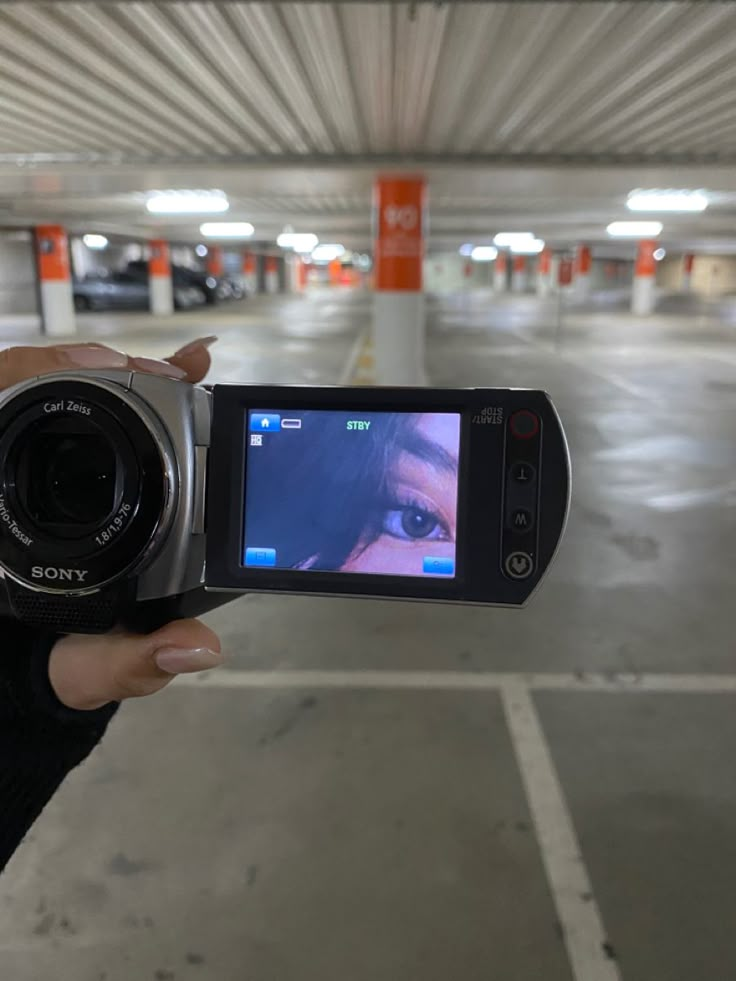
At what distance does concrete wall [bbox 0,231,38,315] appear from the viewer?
70.2ft

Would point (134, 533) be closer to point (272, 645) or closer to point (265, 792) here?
point (265, 792)

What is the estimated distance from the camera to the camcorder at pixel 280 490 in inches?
36.4

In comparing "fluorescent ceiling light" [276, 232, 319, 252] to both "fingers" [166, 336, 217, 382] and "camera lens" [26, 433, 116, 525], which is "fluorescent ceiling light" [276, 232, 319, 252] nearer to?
"fingers" [166, 336, 217, 382]

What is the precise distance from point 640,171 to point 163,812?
7.41 metres

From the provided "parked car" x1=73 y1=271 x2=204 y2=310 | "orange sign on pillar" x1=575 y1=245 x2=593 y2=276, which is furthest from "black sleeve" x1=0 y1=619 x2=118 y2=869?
"orange sign on pillar" x1=575 y1=245 x2=593 y2=276

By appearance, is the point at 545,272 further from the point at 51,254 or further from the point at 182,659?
the point at 182,659

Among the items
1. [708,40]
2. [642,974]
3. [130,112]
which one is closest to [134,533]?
[642,974]

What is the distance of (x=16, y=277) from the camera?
71.5ft

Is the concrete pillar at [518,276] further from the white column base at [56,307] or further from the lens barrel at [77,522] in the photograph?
the lens barrel at [77,522]

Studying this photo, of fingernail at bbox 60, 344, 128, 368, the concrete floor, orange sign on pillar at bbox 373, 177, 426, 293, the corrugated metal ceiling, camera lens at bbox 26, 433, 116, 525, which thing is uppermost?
the corrugated metal ceiling

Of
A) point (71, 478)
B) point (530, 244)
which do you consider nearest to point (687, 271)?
point (530, 244)

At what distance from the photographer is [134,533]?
905 mm

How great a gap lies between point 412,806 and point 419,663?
827 millimetres

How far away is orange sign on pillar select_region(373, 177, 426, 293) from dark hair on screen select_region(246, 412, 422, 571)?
7.57 m
